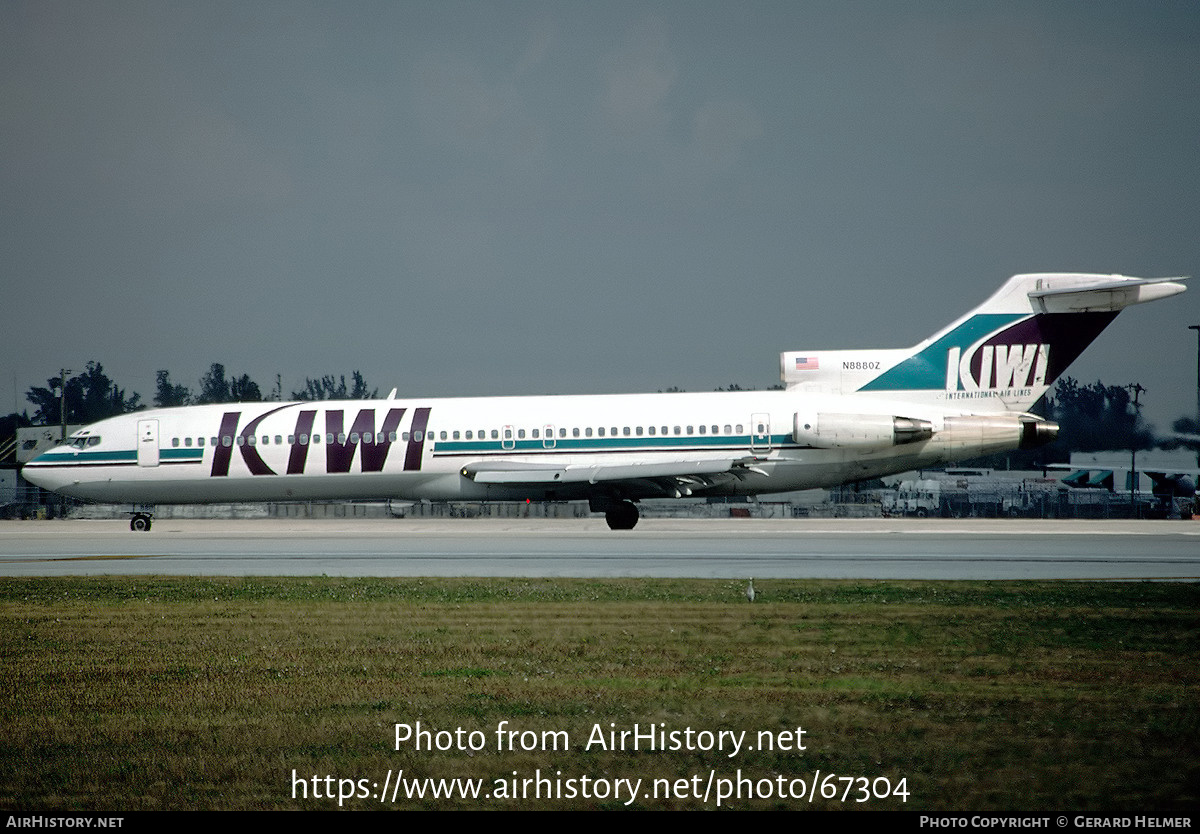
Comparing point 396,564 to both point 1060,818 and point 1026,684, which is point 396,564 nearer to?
point 1026,684

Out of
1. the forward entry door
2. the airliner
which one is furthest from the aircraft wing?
the forward entry door

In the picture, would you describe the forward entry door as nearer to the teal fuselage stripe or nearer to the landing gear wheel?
the teal fuselage stripe

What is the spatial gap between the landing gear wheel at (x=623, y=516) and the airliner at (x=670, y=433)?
4cm

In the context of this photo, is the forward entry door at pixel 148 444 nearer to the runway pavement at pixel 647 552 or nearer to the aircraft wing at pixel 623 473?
the runway pavement at pixel 647 552

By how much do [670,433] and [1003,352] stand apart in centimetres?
961

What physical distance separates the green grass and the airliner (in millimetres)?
14343

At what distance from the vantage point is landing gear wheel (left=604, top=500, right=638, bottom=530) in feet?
100

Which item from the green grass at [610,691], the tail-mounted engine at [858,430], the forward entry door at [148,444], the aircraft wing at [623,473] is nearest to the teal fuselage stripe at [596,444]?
the aircraft wing at [623,473]

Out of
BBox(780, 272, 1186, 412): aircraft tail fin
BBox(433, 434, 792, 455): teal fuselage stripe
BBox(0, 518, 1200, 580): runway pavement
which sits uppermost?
BBox(780, 272, 1186, 412): aircraft tail fin

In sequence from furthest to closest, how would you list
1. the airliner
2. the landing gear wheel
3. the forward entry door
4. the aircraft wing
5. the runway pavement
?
the forward entry door, the landing gear wheel, the airliner, the aircraft wing, the runway pavement

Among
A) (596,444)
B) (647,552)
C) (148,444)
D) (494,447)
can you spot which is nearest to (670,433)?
(596,444)

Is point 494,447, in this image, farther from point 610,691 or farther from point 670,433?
point 610,691

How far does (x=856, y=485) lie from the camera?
1225 inches

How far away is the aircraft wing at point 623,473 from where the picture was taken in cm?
2852
